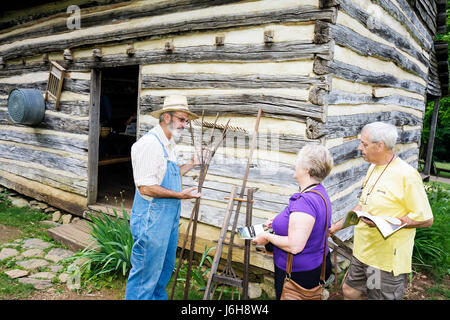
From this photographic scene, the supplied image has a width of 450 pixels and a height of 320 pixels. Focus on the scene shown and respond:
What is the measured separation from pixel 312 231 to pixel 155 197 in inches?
51.3

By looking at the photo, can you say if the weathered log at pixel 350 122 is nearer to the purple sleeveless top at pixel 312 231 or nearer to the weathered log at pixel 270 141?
the weathered log at pixel 270 141

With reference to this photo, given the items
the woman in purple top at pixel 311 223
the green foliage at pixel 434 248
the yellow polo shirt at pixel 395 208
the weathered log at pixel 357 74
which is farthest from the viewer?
the green foliage at pixel 434 248

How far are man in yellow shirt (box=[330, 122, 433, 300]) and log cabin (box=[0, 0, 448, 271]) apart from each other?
87 centimetres

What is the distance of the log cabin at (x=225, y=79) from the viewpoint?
365 centimetres

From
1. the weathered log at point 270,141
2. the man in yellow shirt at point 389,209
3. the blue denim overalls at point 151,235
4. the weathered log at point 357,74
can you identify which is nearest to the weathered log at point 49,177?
the weathered log at point 270,141

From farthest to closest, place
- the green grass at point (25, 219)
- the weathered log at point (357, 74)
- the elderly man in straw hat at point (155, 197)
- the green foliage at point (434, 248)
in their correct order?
1. the green grass at point (25, 219)
2. the green foliage at point (434, 248)
3. the weathered log at point (357, 74)
4. the elderly man in straw hat at point (155, 197)

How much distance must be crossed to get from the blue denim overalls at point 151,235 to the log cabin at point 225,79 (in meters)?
1.08

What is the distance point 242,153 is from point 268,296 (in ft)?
5.44

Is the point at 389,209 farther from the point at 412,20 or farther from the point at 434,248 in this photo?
the point at 412,20

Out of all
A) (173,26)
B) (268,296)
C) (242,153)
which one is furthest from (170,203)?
(173,26)

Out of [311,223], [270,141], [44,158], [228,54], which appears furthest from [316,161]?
[44,158]

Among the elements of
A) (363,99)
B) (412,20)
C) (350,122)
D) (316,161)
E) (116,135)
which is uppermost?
(412,20)

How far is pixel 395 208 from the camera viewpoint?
2654 millimetres

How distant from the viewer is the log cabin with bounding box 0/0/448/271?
3650 mm
